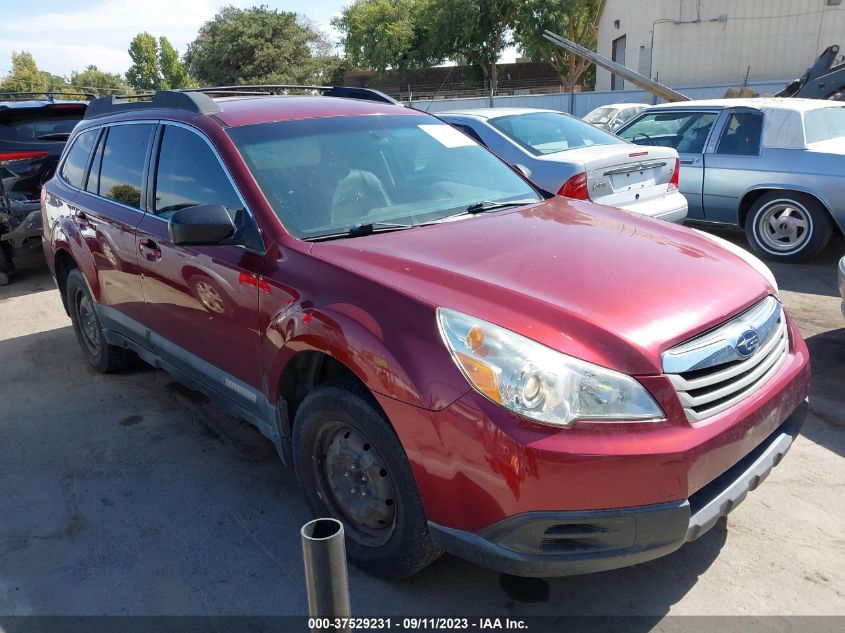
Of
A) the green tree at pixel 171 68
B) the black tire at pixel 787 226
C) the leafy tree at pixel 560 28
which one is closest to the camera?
the black tire at pixel 787 226

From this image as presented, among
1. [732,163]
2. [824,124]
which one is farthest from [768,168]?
[824,124]

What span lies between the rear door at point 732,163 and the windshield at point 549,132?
131cm

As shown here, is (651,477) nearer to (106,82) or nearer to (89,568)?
(89,568)

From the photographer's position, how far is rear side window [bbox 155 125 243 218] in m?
3.34

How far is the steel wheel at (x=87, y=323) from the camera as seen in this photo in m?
5.11

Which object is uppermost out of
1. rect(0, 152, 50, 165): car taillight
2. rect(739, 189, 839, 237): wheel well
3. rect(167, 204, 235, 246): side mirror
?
rect(0, 152, 50, 165): car taillight

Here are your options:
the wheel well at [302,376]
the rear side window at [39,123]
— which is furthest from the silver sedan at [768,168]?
the rear side window at [39,123]

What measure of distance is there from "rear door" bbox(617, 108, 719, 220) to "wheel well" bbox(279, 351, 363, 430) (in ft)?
20.8

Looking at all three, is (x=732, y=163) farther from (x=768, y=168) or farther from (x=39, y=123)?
(x=39, y=123)

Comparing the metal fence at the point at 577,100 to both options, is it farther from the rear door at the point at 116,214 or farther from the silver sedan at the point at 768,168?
the rear door at the point at 116,214

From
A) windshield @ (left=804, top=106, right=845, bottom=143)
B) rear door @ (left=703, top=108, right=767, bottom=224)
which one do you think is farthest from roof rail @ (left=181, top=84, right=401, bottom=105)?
windshield @ (left=804, top=106, right=845, bottom=143)

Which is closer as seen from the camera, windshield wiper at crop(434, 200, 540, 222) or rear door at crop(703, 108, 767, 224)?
windshield wiper at crop(434, 200, 540, 222)

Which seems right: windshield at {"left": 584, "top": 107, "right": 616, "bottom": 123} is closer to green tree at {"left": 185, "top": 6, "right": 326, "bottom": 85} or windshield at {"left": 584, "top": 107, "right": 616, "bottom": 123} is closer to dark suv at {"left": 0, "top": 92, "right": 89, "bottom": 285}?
dark suv at {"left": 0, "top": 92, "right": 89, "bottom": 285}

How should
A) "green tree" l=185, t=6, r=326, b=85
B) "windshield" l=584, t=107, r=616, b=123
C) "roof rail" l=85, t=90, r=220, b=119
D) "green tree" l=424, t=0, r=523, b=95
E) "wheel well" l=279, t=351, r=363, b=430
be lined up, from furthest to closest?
"green tree" l=185, t=6, r=326, b=85 < "green tree" l=424, t=0, r=523, b=95 < "windshield" l=584, t=107, r=616, b=123 < "roof rail" l=85, t=90, r=220, b=119 < "wheel well" l=279, t=351, r=363, b=430
